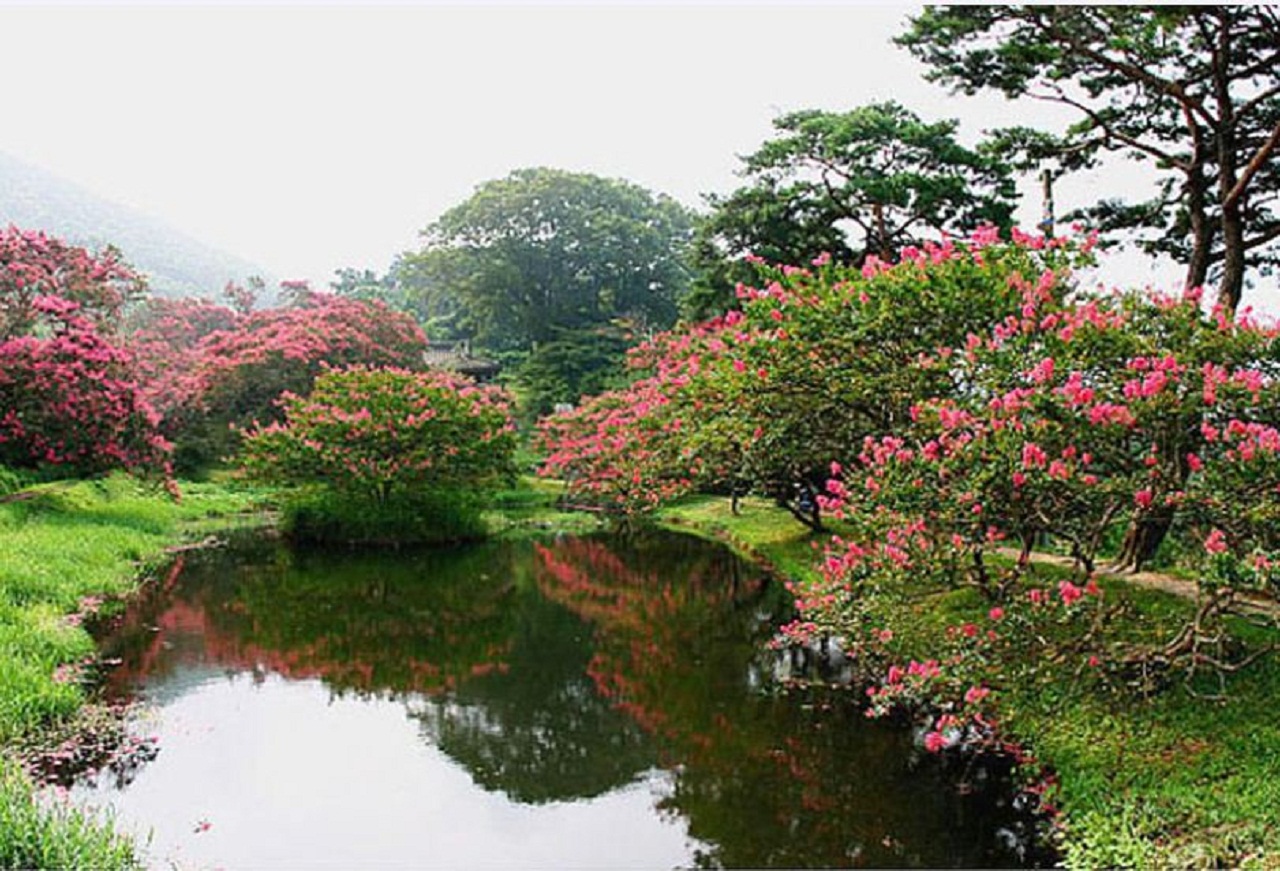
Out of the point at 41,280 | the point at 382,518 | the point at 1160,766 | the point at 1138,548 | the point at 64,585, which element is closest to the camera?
the point at 1160,766

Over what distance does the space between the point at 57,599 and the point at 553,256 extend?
3818 centimetres

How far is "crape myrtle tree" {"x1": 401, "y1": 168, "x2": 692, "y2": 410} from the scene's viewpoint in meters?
47.0

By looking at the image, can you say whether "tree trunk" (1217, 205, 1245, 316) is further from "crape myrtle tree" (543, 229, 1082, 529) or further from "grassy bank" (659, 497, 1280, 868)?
"grassy bank" (659, 497, 1280, 868)

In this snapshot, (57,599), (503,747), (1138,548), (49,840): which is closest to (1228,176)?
(1138,548)

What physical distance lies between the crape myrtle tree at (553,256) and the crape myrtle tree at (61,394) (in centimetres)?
2750

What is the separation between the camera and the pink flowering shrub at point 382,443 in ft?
63.4

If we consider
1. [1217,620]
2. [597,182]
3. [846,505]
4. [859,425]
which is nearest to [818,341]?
[859,425]

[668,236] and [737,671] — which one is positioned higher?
[668,236]

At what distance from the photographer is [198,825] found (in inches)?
269

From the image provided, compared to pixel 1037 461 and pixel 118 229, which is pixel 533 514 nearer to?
pixel 1037 461

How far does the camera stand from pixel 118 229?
139125mm

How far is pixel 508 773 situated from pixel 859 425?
5961mm

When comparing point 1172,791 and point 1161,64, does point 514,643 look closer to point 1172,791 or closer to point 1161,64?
point 1172,791

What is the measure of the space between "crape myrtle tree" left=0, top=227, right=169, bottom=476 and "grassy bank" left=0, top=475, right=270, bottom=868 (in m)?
1.05
